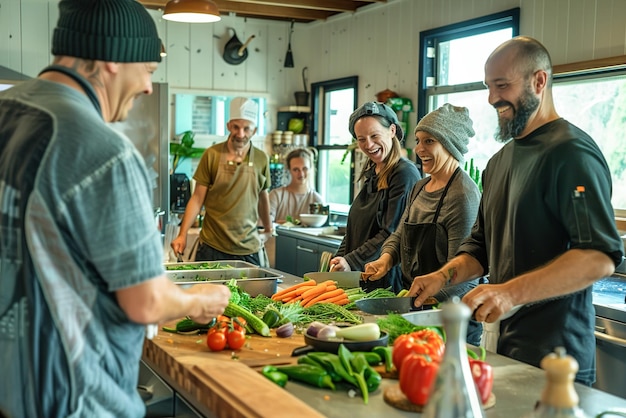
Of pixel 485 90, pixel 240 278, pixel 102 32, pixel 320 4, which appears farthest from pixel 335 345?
pixel 320 4

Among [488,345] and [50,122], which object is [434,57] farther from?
[50,122]

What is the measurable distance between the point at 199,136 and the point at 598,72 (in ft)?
14.7

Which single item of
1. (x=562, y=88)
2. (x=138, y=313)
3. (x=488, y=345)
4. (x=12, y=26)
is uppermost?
(x=12, y=26)

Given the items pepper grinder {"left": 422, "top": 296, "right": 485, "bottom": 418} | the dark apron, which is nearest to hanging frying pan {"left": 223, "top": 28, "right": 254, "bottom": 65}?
the dark apron

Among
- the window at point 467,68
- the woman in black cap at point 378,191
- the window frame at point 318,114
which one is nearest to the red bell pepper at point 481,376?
the woman in black cap at point 378,191

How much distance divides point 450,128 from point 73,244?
229 cm

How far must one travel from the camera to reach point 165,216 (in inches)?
283

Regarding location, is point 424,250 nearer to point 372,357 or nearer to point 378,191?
point 378,191

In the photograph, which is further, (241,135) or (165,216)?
(165,216)

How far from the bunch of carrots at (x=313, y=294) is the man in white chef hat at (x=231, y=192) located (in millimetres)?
1862

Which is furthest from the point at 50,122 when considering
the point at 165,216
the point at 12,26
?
the point at 12,26

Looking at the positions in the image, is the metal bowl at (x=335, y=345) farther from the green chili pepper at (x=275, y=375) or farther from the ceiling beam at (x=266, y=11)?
the ceiling beam at (x=266, y=11)

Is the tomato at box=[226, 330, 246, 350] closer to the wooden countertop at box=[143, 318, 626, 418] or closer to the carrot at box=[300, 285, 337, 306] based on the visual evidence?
the wooden countertop at box=[143, 318, 626, 418]

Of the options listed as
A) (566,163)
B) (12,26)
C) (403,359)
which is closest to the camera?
(403,359)
